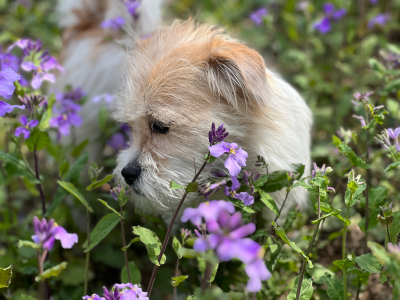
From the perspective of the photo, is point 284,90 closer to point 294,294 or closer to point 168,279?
point 294,294

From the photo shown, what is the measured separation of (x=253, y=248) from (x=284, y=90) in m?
1.20

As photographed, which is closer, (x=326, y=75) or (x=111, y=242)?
(x=111, y=242)

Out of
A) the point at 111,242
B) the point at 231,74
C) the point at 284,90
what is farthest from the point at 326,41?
the point at 111,242

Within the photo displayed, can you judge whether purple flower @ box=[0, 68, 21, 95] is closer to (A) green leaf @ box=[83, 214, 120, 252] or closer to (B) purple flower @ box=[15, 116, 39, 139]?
(B) purple flower @ box=[15, 116, 39, 139]

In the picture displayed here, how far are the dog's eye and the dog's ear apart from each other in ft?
0.81

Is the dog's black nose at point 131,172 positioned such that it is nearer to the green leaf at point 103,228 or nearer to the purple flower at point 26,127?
the green leaf at point 103,228

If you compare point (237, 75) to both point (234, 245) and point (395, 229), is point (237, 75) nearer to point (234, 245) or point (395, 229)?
point (395, 229)

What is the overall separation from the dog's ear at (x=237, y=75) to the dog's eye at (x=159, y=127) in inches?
Answer: 9.7

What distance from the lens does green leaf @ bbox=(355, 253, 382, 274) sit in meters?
1.36

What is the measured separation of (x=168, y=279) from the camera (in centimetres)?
200

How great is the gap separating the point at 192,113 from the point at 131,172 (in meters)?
0.35

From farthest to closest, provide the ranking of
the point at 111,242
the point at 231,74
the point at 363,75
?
1. the point at 363,75
2. the point at 111,242
3. the point at 231,74

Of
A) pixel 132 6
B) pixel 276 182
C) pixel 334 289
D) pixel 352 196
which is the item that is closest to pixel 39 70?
pixel 132 6

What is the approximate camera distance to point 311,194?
1.60 meters
